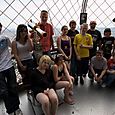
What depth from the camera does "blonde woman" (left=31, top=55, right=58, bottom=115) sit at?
10.1 feet

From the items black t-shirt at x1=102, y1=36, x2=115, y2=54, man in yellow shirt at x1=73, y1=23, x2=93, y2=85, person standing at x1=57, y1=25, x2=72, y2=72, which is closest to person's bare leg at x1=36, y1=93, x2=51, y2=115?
person standing at x1=57, y1=25, x2=72, y2=72

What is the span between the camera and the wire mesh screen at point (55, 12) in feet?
14.0

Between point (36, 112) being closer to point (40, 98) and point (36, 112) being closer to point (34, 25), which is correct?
point (40, 98)

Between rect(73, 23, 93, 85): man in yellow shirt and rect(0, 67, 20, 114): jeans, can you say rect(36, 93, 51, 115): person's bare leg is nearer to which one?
rect(0, 67, 20, 114): jeans

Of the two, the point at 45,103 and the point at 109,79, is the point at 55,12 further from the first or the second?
the point at 45,103

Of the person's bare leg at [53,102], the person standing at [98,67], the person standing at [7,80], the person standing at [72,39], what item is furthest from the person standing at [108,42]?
the person standing at [7,80]

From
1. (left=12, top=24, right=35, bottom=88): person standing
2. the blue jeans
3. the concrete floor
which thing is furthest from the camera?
the blue jeans

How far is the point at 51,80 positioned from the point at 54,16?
1.97 metres

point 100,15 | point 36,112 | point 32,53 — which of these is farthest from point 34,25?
point 100,15

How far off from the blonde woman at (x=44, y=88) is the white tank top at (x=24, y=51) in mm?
259

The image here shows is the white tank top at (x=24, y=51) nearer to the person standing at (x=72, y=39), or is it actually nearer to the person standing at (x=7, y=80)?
the person standing at (x=7, y=80)

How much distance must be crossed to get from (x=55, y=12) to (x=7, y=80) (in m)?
2.31

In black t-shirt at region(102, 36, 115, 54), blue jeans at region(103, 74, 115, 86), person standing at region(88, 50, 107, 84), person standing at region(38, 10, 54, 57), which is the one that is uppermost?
person standing at region(38, 10, 54, 57)

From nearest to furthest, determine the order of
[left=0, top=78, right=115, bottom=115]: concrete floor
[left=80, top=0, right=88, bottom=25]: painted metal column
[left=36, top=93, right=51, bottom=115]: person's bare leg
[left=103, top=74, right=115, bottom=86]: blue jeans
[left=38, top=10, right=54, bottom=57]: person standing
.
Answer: [left=36, top=93, right=51, bottom=115]: person's bare leg → [left=0, top=78, right=115, bottom=115]: concrete floor → [left=38, top=10, right=54, bottom=57]: person standing → [left=103, top=74, right=115, bottom=86]: blue jeans → [left=80, top=0, right=88, bottom=25]: painted metal column
